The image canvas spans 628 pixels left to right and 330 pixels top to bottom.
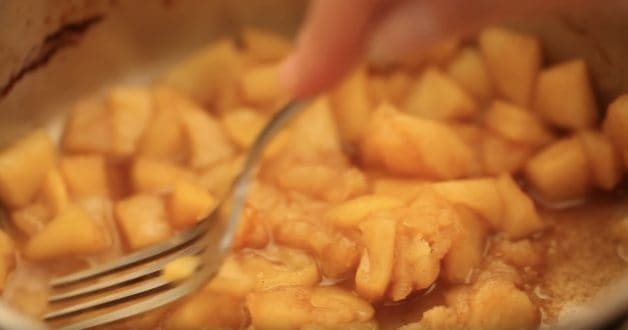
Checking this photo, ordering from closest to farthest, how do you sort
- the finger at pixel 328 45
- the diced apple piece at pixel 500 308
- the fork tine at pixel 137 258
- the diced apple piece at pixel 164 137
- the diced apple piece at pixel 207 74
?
1. the finger at pixel 328 45
2. the diced apple piece at pixel 500 308
3. the fork tine at pixel 137 258
4. the diced apple piece at pixel 164 137
5. the diced apple piece at pixel 207 74

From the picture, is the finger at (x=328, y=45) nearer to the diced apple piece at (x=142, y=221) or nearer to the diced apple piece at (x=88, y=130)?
the diced apple piece at (x=142, y=221)

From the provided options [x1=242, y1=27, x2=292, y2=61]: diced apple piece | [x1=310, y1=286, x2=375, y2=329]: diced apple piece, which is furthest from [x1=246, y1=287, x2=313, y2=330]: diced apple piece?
[x1=242, y1=27, x2=292, y2=61]: diced apple piece

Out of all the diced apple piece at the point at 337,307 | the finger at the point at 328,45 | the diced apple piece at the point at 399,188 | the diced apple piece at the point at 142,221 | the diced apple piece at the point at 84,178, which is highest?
the finger at the point at 328,45

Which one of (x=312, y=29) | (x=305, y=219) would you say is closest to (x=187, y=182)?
(x=305, y=219)

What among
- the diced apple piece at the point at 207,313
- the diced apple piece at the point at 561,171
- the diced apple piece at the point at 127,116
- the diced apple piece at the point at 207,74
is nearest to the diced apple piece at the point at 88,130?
the diced apple piece at the point at 127,116

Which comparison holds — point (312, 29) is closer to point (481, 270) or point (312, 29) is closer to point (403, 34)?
point (403, 34)

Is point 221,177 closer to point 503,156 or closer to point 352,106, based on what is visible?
point 352,106

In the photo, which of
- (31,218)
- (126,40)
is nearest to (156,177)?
(31,218)
